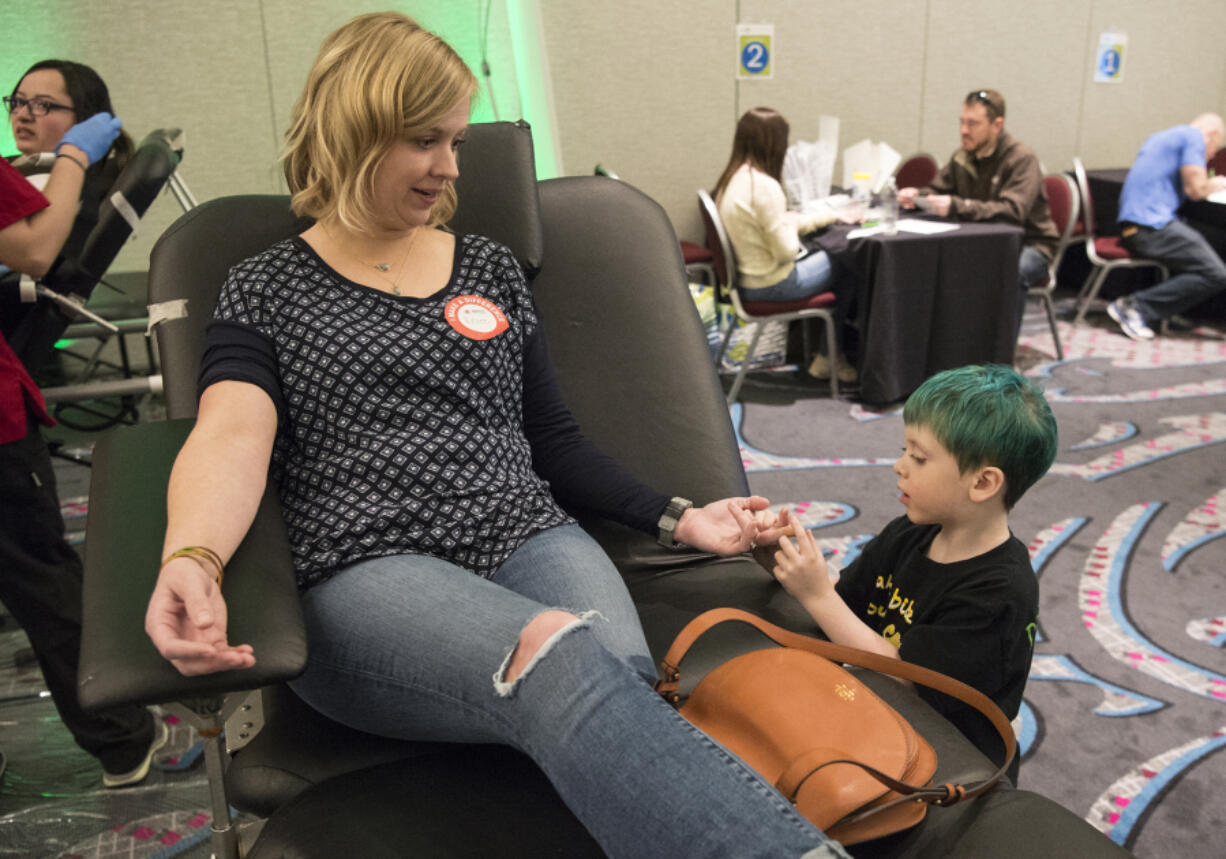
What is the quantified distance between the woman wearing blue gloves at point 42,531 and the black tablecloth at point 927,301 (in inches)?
95.4

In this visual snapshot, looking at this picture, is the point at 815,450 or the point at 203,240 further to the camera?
the point at 815,450

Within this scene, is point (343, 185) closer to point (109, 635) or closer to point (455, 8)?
point (109, 635)

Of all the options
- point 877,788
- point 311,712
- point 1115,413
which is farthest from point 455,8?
point 877,788

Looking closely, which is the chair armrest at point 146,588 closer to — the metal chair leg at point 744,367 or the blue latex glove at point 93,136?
the blue latex glove at point 93,136

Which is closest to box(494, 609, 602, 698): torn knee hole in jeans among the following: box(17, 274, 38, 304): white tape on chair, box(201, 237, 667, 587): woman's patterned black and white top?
box(201, 237, 667, 587): woman's patterned black and white top

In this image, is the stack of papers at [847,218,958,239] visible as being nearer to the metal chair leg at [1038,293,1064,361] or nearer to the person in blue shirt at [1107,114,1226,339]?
the metal chair leg at [1038,293,1064,361]

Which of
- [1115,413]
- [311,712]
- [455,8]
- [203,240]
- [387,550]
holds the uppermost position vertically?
[455,8]

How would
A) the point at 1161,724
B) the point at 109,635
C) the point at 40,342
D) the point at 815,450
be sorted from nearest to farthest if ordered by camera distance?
the point at 109,635 → the point at 1161,724 → the point at 40,342 → the point at 815,450

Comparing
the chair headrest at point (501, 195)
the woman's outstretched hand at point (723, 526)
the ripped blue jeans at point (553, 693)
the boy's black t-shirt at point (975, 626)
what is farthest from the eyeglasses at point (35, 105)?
the boy's black t-shirt at point (975, 626)

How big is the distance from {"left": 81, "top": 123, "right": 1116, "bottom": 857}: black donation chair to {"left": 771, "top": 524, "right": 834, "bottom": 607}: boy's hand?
74mm

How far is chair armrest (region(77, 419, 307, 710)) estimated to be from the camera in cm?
78

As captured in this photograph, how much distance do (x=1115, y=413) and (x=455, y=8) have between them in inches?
103

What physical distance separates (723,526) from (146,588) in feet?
2.18

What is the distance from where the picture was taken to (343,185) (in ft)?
3.88
